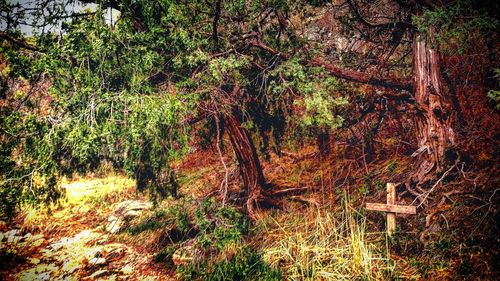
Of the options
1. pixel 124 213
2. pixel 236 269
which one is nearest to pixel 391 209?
pixel 236 269

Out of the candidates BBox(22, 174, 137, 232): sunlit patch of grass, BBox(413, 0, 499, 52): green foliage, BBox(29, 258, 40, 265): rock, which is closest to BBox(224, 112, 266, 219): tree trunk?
BBox(22, 174, 137, 232): sunlit patch of grass

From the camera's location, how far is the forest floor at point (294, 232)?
13.8ft

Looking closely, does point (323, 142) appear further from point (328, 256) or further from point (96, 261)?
point (96, 261)

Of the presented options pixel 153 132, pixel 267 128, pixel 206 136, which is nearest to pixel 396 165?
pixel 267 128

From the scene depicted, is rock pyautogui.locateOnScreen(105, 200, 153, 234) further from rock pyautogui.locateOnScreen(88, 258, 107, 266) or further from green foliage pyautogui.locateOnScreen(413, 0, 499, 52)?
green foliage pyautogui.locateOnScreen(413, 0, 499, 52)

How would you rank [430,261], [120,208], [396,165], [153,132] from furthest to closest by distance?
[120,208], [396,165], [153,132], [430,261]

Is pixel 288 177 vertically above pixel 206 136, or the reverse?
pixel 206 136

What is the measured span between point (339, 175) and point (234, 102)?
260cm

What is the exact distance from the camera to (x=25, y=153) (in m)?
5.31

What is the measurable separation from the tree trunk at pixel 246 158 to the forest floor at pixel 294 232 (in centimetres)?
36

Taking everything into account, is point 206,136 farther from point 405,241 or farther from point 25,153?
point 405,241

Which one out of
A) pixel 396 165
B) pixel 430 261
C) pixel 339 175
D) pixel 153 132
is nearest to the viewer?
pixel 430 261

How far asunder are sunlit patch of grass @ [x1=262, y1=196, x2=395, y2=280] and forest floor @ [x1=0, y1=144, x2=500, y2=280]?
0.6 inches

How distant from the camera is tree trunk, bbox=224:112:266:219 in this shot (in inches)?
256
